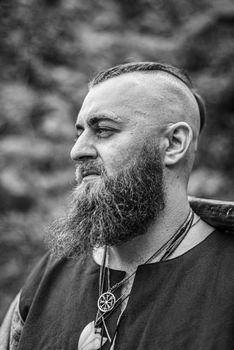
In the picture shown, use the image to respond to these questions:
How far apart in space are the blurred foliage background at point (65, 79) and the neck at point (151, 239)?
2319 mm

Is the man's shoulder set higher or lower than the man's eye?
lower

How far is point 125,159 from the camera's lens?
6.66ft

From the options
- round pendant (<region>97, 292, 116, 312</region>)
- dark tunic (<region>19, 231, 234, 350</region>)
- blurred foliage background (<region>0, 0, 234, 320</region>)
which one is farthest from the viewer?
blurred foliage background (<region>0, 0, 234, 320</region>)

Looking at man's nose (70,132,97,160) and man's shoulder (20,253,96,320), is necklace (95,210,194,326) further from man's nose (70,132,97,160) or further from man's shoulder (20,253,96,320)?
man's nose (70,132,97,160)

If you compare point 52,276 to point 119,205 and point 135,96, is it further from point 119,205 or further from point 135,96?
point 135,96

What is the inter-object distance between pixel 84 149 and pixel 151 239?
53 centimetres

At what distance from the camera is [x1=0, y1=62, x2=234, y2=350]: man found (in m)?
1.79

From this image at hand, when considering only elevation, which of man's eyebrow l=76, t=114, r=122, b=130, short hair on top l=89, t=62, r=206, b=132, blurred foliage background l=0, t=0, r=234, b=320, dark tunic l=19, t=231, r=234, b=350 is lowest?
dark tunic l=19, t=231, r=234, b=350

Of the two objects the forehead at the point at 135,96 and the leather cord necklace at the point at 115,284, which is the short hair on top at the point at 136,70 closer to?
the forehead at the point at 135,96

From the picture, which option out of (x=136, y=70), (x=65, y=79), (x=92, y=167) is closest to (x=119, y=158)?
(x=92, y=167)

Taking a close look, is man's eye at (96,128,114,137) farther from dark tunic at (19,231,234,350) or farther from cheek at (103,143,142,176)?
dark tunic at (19,231,234,350)

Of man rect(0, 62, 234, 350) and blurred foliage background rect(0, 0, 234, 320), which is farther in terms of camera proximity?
blurred foliage background rect(0, 0, 234, 320)

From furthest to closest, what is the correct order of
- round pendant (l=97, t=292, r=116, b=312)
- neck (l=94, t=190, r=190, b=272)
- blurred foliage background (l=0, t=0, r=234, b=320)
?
1. blurred foliage background (l=0, t=0, r=234, b=320)
2. neck (l=94, t=190, r=190, b=272)
3. round pendant (l=97, t=292, r=116, b=312)

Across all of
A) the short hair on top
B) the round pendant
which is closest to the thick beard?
the round pendant
